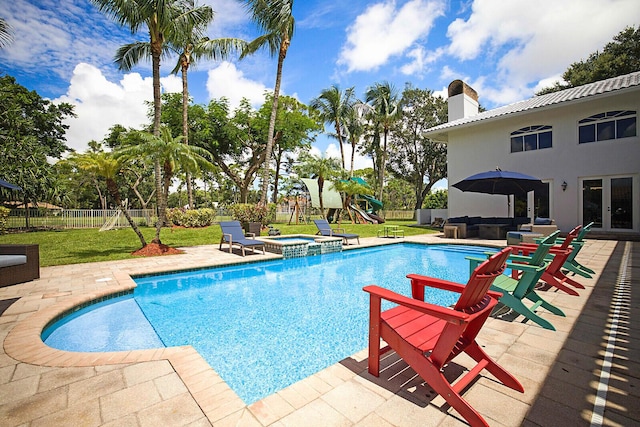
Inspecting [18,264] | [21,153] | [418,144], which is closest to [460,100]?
[418,144]

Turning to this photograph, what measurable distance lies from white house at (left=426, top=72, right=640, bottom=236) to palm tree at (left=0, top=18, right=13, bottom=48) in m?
Answer: 20.5

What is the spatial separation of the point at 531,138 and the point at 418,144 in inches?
627

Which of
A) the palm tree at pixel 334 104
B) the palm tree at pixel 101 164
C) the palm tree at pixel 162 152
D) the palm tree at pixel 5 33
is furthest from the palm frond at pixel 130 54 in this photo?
the palm tree at pixel 334 104

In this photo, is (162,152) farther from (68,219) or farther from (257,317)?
(68,219)

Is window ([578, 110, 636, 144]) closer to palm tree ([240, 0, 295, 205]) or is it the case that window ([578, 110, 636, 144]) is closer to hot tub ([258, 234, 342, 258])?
hot tub ([258, 234, 342, 258])

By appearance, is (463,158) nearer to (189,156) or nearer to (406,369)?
(189,156)

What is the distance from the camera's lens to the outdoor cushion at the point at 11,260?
5480 millimetres

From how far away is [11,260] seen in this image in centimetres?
562

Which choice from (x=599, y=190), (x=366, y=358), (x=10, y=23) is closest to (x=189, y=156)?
(x=10, y=23)

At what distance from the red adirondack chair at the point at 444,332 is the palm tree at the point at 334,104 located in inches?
1099

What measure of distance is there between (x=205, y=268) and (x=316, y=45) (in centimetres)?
→ 1271

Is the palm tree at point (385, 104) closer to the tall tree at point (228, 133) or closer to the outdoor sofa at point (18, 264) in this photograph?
the tall tree at point (228, 133)

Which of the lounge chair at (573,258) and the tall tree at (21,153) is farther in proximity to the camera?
the tall tree at (21,153)

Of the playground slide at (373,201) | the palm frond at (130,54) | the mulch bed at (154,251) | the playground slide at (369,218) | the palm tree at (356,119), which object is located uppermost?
the palm tree at (356,119)
